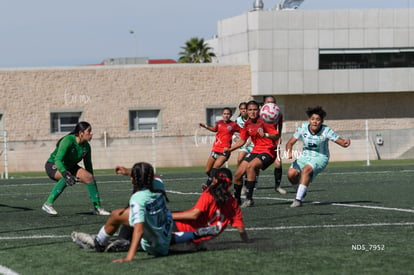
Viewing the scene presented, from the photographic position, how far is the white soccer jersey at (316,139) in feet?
47.2

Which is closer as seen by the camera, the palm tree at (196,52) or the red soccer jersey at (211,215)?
the red soccer jersey at (211,215)

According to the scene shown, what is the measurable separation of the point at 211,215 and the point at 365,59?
137ft

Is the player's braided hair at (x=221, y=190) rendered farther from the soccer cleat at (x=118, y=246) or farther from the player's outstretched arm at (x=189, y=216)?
the soccer cleat at (x=118, y=246)

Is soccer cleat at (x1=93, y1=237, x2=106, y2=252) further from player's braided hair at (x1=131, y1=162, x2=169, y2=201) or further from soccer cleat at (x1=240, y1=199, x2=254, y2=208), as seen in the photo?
soccer cleat at (x1=240, y1=199, x2=254, y2=208)

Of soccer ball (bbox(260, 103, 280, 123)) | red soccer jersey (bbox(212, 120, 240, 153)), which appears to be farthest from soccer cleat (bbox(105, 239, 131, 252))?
red soccer jersey (bbox(212, 120, 240, 153))

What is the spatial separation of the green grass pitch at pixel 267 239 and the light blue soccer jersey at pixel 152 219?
0.17 meters

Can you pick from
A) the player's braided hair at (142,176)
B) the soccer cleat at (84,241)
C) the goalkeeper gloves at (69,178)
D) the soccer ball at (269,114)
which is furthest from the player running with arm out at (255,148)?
the player's braided hair at (142,176)

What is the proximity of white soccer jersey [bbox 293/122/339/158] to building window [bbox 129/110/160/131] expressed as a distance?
32908mm

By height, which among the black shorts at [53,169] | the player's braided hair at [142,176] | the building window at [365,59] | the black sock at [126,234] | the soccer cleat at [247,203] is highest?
the building window at [365,59]

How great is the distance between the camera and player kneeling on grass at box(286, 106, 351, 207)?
561 inches

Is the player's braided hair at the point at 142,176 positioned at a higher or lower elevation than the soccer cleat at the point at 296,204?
higher

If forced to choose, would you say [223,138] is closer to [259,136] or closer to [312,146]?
[259,136]

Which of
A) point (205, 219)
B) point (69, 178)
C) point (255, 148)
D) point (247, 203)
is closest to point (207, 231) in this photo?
point (205, 219)

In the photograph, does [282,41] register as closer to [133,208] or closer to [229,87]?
[229,87]
